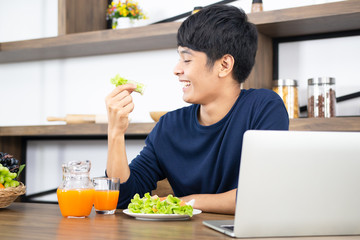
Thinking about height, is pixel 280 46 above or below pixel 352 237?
above

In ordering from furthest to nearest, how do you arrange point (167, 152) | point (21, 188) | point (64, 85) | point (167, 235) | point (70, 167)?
point (64, 85) → point (167, 152) → point (21, 188) → point (70, 167) → point (167, 235)

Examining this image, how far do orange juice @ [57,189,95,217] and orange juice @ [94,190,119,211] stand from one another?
49 mm

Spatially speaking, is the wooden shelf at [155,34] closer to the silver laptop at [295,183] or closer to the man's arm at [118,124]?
the man's arm at [118,124]

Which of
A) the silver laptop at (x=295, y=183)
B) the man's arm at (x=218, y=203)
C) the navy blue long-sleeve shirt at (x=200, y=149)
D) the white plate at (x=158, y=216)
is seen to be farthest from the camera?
the navy blue long-sleeve shirt at (x=200, y=149)

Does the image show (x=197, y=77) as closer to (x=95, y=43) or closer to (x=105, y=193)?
(x=105, y=193)

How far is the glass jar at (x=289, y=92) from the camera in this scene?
2.63m

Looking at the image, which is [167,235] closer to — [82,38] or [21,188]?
[21,188]

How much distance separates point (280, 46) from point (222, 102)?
117 centimetres

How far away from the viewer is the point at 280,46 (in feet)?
9.42

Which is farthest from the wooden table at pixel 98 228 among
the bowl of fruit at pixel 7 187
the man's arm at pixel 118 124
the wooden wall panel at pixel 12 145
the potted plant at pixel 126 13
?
the wooden wall panel at pixel 12 145

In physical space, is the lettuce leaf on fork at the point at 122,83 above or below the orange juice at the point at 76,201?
above

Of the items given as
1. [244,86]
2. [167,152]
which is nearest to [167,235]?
[167,152]

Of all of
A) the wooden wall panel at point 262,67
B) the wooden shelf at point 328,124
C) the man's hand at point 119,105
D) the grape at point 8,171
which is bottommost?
the grape at point 8,171

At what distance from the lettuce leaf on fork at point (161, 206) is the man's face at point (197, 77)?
0.60 metres
